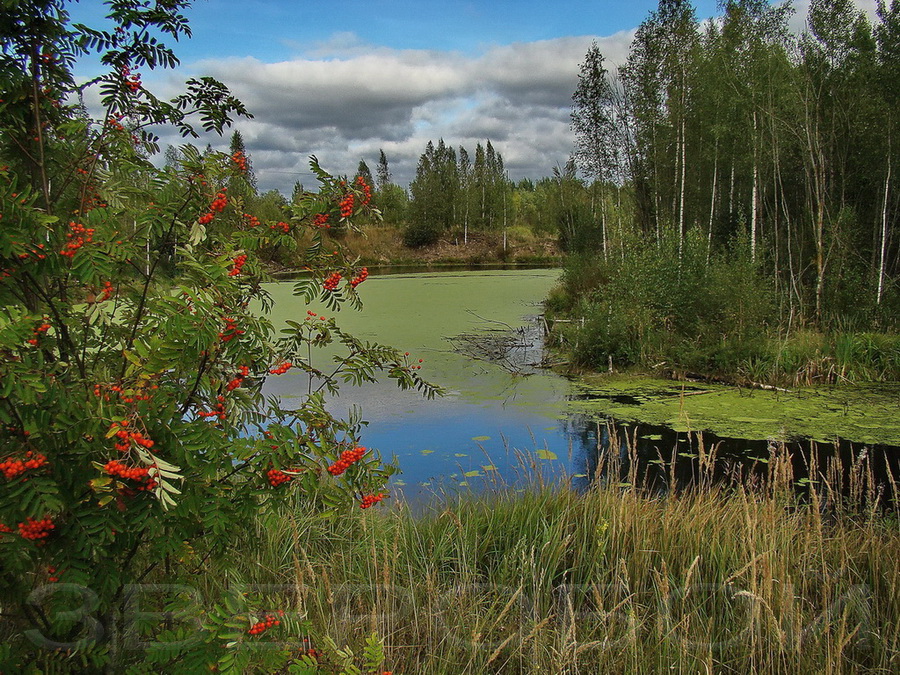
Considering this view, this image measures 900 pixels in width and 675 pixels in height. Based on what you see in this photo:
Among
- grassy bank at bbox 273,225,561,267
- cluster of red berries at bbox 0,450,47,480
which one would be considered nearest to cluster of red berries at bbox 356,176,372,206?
cluster of red berries at bbox 0,450,47,480

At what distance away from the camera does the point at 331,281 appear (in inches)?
79.9

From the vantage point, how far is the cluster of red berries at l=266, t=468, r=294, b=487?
60.6 inches

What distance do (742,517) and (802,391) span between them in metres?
5.98

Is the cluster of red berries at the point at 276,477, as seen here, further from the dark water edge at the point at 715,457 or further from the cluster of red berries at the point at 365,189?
the dark water edge at the point at 715,457

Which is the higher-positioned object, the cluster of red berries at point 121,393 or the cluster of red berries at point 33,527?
the cluster of red berries at point 121,393

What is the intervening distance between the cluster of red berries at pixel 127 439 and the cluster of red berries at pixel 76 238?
47 cm

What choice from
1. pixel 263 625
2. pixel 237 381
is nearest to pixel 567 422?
pixel 237 381

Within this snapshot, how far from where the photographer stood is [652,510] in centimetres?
358

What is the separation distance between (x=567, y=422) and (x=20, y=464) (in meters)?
6.78

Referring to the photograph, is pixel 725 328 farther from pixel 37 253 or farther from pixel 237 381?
pixel 37 253

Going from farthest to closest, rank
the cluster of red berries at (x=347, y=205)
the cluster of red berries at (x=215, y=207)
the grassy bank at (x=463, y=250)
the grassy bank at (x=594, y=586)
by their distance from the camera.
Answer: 1. the grassy bank at (x=463, y=250)
2. the grassy bank at (x=594, y=586)
3. the cluster of red berries at (x=347, y=205)
4. the cluster of red berries at (x=215, y=207)

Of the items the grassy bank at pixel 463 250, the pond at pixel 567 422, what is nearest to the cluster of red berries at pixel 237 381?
the pond at pixel 567 422

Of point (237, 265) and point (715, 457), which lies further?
point (715, 457)

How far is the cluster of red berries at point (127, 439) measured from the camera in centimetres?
124
